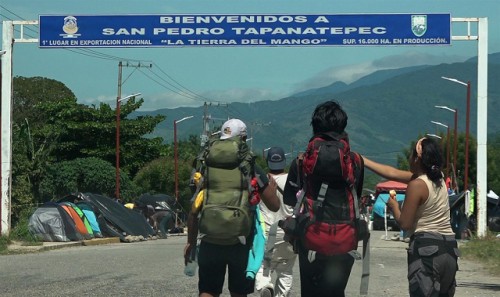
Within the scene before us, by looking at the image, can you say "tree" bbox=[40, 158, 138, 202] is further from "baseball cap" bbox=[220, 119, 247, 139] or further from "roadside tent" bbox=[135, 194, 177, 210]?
"baseball cap" bbox=[220, 119, 247, 139]

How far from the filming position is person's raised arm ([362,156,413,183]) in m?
6.52

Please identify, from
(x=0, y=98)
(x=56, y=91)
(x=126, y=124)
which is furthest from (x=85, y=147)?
(x=0, y=98)

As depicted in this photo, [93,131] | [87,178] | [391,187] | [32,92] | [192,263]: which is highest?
[32,92]

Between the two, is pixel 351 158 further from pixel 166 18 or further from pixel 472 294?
pixel 166 18

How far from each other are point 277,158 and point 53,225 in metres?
18.7

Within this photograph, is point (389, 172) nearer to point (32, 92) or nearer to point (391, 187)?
point (391, 187)

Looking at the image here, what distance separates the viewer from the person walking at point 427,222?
6.44m

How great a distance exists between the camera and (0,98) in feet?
91.0

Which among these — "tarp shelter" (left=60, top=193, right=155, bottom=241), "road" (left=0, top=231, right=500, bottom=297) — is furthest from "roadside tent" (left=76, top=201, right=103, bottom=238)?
"road" (left=0, top=231, right=500, bottom=297)

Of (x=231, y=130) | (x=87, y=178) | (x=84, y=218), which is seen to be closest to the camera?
(x=231, y=130)

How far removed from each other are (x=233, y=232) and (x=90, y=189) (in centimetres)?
4499

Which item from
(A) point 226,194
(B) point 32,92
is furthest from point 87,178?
(A) point 226,194

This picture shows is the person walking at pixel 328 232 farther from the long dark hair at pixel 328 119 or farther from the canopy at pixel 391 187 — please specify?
the canopy at pixel 391 187

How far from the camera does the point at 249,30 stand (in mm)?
25344
